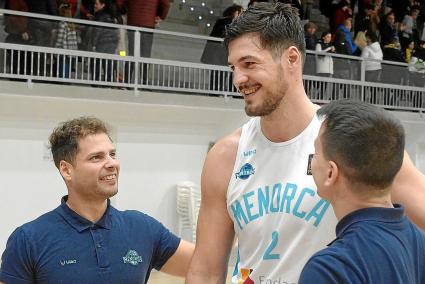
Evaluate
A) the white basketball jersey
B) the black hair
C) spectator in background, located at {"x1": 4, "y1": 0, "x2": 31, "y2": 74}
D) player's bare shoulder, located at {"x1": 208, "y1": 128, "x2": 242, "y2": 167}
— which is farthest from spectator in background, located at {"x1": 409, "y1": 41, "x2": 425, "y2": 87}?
the white basketball jersey

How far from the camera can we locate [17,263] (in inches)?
109

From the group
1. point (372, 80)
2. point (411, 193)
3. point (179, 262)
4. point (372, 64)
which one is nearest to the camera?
point (411, 193)

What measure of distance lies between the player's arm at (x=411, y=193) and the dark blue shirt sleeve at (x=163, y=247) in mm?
1478

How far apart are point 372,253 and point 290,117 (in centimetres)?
84

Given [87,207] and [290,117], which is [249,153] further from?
[87,207]

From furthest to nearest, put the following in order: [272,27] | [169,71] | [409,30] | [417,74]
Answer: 1. [409,30]
2. [417,74]
3. [169,71]
4. [272,27]

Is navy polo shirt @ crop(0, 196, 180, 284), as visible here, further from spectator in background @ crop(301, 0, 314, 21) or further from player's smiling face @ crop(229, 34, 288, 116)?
spectator in background @ crop(301, 0, 314, 21)

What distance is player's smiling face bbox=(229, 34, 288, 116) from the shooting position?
2.11m

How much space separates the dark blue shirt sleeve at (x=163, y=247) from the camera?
3188mm

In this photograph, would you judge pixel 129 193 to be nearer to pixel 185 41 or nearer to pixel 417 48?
pixel 185 41

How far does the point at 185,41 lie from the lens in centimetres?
1021

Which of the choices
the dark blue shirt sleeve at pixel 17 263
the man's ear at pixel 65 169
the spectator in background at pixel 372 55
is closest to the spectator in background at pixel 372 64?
the spectator in background at pixel 372 55

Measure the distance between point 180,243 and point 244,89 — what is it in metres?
1.36

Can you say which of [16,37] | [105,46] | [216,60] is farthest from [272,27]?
[216,60]
